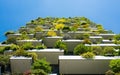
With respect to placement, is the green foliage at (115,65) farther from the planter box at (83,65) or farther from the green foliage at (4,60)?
the green foliage at (4,60)

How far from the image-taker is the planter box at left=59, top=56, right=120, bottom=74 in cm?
2058

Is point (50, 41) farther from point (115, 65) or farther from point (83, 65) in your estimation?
point (115, 65)

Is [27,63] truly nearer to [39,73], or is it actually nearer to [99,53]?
[39,73]

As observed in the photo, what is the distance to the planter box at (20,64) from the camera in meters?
20.6

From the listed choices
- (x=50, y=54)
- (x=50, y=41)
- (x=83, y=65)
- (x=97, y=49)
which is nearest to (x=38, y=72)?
(x=83, y=65)

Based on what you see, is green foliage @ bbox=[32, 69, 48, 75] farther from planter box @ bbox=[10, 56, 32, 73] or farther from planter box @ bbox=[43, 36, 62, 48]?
planter box @ bbox=[43, 36, 62, 48]

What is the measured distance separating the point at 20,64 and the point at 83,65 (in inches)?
168

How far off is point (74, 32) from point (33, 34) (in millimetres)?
4778

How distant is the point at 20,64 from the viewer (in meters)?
20.7

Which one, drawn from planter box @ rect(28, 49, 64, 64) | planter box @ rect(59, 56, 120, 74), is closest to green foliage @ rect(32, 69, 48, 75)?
planter box @ rect(59, 56, 120, 74)

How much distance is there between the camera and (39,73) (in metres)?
16.5

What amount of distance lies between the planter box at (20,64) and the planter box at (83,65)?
7.12 feet

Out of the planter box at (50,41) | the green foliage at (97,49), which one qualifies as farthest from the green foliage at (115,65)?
the planter box at (50,41)

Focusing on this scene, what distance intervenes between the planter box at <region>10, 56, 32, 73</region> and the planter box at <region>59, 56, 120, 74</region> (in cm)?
217
